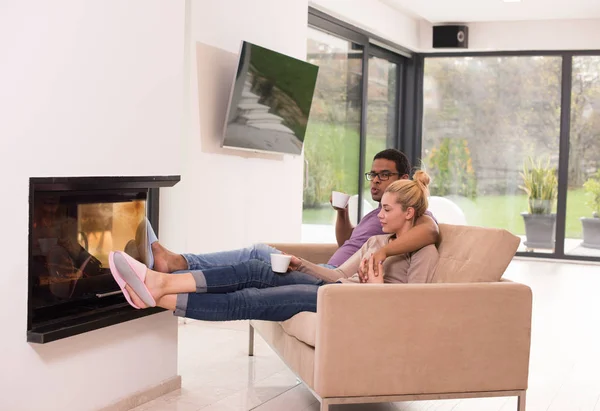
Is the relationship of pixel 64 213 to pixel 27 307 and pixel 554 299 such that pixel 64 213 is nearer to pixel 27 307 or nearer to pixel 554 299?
pixel 27 307

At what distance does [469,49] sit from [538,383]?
21.1 feet

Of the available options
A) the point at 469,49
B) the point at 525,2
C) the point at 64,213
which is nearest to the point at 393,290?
the point at 64,213

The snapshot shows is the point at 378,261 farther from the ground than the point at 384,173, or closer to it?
closer to it

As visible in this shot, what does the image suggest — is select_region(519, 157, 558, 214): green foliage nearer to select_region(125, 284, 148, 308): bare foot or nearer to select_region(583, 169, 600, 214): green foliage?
select_region(583, 169, 600, 214): green foliage

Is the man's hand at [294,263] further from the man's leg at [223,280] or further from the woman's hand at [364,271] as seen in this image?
the woman's hand at [364,271]

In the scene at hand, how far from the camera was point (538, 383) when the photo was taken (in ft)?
12.4

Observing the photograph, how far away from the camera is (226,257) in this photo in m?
3.52

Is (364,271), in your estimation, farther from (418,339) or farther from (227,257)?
(227,257)

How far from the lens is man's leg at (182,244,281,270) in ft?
11.2

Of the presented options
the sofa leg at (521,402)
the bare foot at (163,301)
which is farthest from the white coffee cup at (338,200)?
the sofa leg at (521,402)

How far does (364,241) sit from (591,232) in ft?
21.1

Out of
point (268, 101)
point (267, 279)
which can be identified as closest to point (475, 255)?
point (267, 279)

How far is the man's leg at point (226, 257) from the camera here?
3.42 m

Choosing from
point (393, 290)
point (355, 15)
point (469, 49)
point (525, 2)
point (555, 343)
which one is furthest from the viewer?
point (469, 49)
